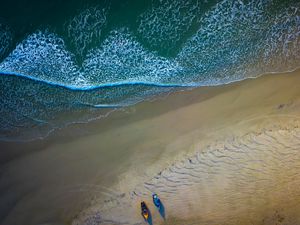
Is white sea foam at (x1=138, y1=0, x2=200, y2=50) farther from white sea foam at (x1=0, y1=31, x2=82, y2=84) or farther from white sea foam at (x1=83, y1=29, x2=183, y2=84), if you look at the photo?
white sea foam at (x1=0, y1=31, x2=82, y2=84)

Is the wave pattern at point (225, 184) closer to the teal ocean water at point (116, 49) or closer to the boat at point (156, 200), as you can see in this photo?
the boat at point (156, 200)

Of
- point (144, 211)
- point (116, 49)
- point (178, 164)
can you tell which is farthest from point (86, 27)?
point (144, 211)

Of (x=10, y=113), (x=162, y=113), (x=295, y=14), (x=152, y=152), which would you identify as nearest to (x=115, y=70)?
(x=162, y=113)

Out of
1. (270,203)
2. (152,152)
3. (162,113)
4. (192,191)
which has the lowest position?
(270,203)

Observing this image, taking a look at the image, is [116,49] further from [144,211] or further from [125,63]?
[144,211]

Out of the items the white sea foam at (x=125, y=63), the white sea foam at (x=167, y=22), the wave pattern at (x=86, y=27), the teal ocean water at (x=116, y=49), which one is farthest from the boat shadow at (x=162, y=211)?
the wave pattern at (x=86, y=27)

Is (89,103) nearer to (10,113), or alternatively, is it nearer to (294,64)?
(10,113)

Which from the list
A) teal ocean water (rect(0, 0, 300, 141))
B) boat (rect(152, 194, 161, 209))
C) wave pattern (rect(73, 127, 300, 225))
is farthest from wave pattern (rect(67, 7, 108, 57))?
boat (rect(152, 194, 161, 209))
